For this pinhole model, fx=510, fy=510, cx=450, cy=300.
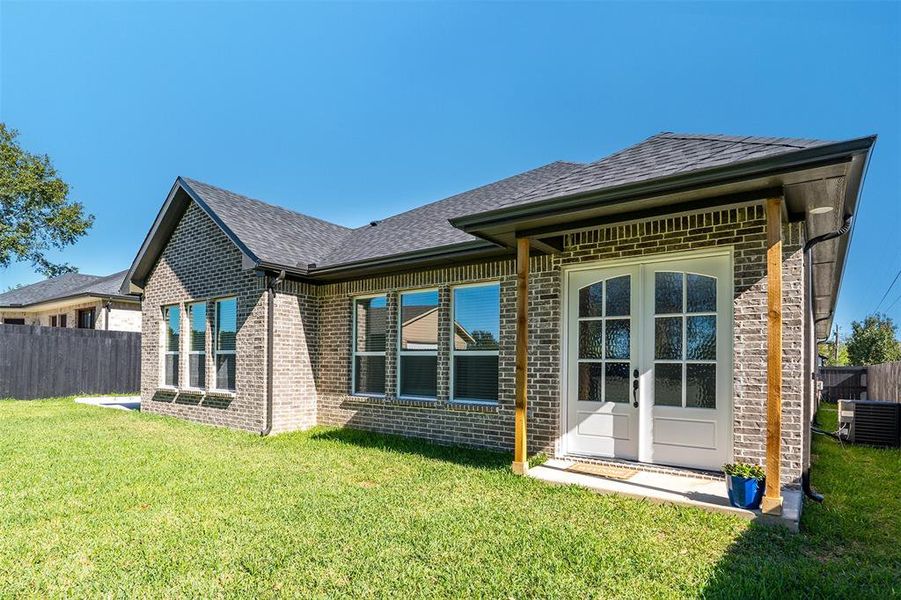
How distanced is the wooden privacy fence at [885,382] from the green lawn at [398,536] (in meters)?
4.80

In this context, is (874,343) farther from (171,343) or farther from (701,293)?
(171,343)

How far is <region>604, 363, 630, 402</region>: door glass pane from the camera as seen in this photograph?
6.11 metres

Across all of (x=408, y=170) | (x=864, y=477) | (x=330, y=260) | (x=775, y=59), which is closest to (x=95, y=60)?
(x=408, y=170)

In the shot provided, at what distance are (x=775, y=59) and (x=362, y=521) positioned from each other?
100ft

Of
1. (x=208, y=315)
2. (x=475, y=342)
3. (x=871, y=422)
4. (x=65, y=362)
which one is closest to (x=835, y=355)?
(x=871, y=422)

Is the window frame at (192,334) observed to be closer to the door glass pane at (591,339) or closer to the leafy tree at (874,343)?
the door glass pane at (591,339)

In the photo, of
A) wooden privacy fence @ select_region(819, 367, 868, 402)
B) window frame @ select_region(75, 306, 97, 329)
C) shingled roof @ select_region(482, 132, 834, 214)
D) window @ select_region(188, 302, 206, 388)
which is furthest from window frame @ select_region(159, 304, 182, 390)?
wooden privacy fence @ select_region(819, 367, 868, 402)

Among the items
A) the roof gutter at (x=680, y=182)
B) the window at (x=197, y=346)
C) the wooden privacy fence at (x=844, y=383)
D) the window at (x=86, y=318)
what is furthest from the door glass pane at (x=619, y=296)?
the window at (x=86, y=318)

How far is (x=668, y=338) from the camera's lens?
585 cm

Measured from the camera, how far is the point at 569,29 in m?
14.5

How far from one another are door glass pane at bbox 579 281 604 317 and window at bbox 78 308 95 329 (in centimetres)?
1992

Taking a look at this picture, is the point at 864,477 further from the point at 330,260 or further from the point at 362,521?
the point at 330,260

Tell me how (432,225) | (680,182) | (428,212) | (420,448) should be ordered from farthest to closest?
(428,212) < (432,225) < (420,448) < (680,182)

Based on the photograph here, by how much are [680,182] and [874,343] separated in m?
31.3
